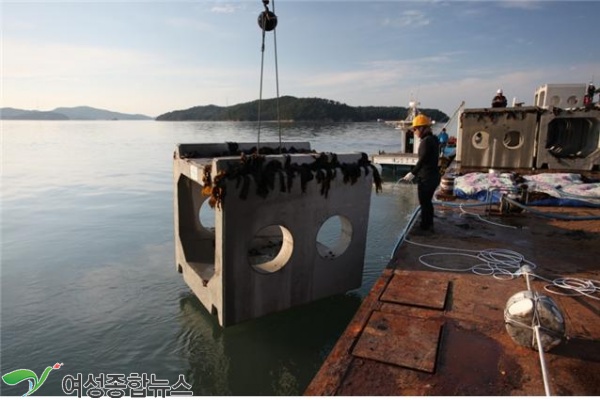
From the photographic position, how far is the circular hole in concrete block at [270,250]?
539 cm

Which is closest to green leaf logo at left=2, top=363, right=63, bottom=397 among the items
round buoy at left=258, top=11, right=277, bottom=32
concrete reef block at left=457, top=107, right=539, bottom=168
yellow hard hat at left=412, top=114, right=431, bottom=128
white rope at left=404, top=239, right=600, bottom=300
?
white rope at left=404, top=239, right=600, bottom=300

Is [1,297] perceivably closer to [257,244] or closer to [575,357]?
[257,244]

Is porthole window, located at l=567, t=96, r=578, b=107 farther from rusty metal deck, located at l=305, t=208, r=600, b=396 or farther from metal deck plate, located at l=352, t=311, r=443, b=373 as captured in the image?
metal deck plate, located at l=352, t=311, r=443, b=373

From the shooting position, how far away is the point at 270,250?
756 centimetres

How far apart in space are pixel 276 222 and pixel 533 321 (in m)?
3.13

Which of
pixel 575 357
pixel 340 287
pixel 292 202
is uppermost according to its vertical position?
pixel 292 202

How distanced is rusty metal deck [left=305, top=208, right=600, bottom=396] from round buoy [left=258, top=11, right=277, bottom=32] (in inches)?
154

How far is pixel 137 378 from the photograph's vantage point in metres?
5.05

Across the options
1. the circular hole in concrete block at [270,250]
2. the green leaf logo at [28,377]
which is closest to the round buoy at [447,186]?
the circular hole in concrete block at [270,250]

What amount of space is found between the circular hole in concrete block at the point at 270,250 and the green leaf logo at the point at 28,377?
125 inches

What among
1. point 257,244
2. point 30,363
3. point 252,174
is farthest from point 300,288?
point 30,363

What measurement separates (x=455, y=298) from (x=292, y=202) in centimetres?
239

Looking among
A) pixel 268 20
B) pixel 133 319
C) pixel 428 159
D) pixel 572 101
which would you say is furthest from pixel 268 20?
pixel 572 101

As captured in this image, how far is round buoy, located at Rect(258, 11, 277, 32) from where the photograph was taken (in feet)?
17.9
